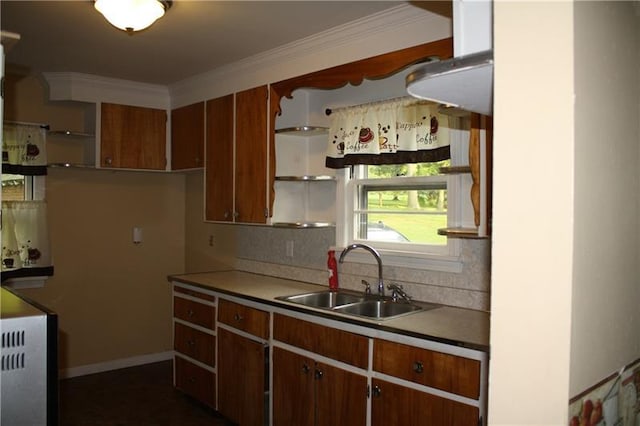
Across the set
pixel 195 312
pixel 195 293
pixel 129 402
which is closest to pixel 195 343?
pixel 195 312

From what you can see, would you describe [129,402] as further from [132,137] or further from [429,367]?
[429,367]

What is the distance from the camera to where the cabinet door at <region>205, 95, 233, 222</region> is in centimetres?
380

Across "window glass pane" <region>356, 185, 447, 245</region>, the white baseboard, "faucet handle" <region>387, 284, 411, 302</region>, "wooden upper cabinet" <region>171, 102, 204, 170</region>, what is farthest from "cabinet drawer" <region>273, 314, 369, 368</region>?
the white baseboard

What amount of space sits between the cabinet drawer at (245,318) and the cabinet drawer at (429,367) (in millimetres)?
868

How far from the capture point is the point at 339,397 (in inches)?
100

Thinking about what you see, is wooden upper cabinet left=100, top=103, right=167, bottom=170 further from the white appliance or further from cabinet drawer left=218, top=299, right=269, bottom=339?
the white appliance

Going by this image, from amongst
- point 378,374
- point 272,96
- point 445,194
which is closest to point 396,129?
point 445,194

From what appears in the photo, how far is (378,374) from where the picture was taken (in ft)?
7.77

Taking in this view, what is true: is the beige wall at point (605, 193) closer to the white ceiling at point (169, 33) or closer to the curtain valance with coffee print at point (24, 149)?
the white ceiling at point (169, 33)

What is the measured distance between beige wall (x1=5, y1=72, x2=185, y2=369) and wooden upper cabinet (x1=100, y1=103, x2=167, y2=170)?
31 cm

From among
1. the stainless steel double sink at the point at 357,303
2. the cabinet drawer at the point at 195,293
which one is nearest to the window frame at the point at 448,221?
the stainless steel double sink at the point at 357,303

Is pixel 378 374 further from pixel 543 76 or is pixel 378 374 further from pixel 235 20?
pixel 235 20

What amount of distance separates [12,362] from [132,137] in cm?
334

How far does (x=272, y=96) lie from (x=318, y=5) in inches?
36.2
